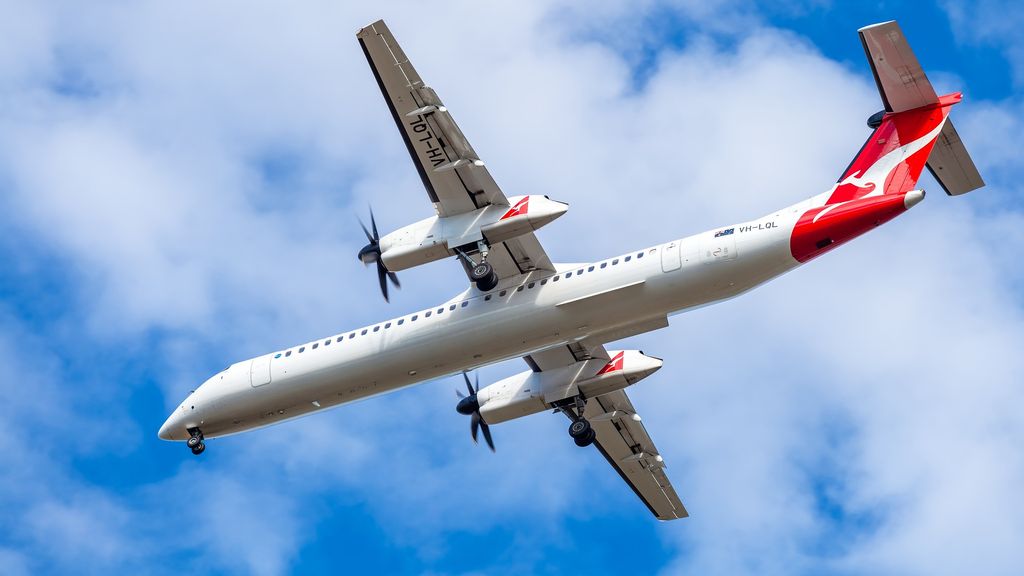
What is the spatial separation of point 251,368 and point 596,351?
9680mm

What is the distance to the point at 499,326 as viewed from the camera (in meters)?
36.2

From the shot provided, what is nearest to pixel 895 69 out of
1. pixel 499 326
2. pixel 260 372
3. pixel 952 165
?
pixel 952 165

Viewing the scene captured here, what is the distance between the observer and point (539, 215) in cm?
3541

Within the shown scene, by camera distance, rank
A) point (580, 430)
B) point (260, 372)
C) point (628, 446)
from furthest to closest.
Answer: point (628, 446)
point (580, 430)
point (260, 372)

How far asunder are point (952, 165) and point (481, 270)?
11803mm

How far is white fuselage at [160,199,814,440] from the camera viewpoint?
34281 millimetres

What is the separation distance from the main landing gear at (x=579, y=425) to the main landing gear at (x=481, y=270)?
6.12 meters

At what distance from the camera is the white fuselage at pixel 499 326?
34281mm

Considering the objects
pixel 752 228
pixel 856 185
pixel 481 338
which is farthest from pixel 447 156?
pixel 856 185

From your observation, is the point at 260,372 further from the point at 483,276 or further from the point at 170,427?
the point at 483,276

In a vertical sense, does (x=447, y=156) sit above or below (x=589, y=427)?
above

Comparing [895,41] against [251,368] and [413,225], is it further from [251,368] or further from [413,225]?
[251,368]

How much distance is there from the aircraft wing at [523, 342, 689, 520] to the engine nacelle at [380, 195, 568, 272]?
243 inches

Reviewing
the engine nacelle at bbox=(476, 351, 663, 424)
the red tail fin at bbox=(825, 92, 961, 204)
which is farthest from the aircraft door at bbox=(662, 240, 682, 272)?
the engine nacelle at bbox=(476, 351, 663, 424)
